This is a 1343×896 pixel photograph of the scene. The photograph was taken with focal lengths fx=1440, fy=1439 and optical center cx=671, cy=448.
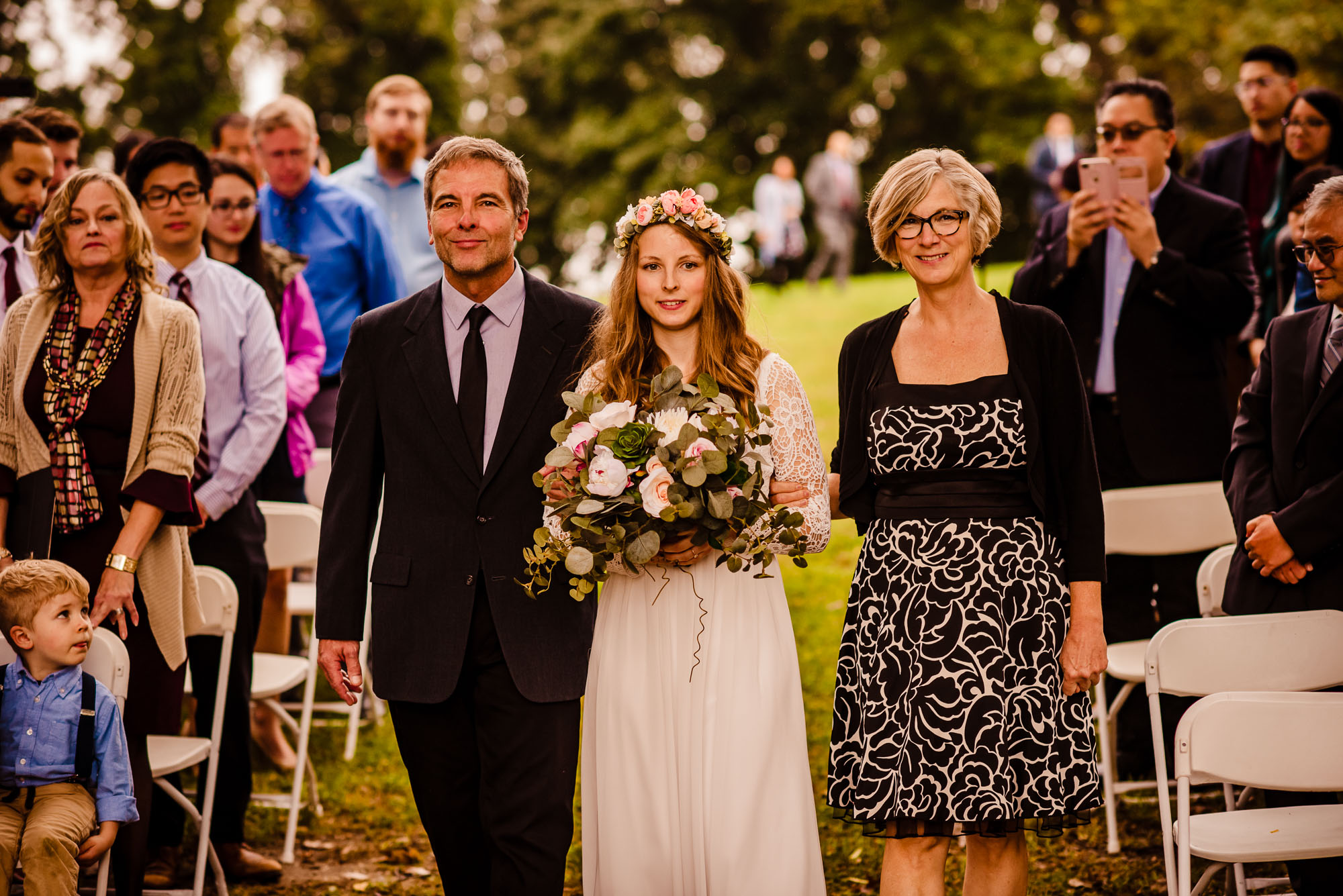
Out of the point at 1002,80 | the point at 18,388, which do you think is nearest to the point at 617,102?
the point at 1002,80

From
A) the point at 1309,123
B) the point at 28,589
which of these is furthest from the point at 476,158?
the point at 1309,123

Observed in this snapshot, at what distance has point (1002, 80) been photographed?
3123cm

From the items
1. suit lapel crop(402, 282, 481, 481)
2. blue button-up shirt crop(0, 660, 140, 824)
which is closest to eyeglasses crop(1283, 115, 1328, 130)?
suit lapel crop(402, 282, 481, 481)

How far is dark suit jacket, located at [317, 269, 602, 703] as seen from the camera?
432 centimetres

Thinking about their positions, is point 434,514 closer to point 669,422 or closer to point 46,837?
point 669,422

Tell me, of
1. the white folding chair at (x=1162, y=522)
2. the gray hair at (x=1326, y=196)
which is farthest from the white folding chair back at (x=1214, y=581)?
the gray hair at (x=1326, y=196)

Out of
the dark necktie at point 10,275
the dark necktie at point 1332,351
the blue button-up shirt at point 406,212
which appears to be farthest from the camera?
the blue button-up shirt at point 406,212

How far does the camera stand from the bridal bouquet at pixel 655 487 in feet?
12.8

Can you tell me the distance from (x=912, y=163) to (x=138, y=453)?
284 centimetres

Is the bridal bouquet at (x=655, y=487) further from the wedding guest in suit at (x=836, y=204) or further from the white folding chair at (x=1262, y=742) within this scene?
the wedding guest in suit at (x=836, y=204)

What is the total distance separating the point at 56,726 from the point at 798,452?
8.14 feet

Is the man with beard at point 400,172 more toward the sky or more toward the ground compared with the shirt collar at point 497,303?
more toward the sky

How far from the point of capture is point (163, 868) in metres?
5.74

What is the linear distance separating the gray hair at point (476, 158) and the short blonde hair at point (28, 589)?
5.50ft
